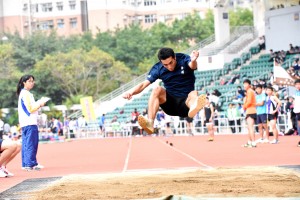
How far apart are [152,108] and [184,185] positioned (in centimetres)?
245

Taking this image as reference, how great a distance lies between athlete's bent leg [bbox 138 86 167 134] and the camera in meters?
13.1

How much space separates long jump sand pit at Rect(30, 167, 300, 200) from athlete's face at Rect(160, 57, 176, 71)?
161 cm

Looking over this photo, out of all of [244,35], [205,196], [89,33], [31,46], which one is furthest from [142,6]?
[205,196]

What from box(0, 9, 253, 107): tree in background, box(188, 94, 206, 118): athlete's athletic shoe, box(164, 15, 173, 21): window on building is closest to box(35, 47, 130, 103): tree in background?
box(0, 9, 253, 107): tree in background

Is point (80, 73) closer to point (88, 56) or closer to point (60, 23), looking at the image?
point (88, 56)

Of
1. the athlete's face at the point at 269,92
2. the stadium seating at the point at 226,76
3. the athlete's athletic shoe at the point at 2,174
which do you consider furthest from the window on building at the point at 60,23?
the athlete's athletic shoe at the point at 2,174

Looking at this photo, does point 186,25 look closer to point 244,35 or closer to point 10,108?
point 10,108

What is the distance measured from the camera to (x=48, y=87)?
212 ft

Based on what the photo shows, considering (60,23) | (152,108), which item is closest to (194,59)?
(152,108)

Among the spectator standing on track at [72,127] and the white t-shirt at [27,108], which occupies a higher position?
the white t-shirt at [27,108]

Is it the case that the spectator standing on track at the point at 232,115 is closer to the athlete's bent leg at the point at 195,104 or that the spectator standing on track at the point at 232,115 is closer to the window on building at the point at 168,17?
the athlete's bent leg at the point at 195,104

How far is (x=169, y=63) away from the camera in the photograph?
13.3 m

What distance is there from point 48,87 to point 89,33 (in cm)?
1467

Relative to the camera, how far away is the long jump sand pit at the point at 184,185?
32.0 ft
